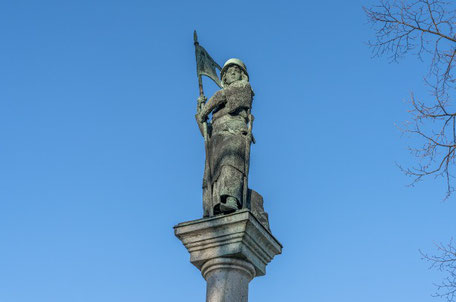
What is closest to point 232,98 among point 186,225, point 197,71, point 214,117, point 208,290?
point 214,117

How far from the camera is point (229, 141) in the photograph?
359 inches

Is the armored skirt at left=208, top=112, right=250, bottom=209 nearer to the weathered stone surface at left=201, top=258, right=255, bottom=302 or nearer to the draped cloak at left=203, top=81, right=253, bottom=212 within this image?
the draped cloak at left=203, top=81, right=253, bottom=212

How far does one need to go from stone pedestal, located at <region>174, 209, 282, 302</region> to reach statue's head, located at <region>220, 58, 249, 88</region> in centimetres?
257

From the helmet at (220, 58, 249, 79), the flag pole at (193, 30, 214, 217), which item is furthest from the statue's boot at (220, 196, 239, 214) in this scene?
the helmet at (220, 58, 249, 79)

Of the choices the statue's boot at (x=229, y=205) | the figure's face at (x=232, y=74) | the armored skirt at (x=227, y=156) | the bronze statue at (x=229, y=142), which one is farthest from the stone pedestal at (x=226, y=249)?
the figure's face at (x=232, y=74)

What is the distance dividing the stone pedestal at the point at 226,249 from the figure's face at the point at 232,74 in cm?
255

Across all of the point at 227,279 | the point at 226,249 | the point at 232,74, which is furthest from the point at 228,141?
the point at 227,279

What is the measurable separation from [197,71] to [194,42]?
1.83 ft

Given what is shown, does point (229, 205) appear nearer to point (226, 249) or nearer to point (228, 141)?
point (226, 249)

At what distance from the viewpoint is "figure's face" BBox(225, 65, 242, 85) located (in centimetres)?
998

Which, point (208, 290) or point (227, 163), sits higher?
point (227, 163)

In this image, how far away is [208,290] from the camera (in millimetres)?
8086

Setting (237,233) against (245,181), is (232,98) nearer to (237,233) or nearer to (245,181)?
(245,181)

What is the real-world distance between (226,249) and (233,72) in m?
3.07
